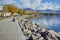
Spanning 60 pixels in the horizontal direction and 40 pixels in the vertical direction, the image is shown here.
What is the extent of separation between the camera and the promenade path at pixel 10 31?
88.3 inches

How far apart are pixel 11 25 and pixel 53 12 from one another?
643 millimetres

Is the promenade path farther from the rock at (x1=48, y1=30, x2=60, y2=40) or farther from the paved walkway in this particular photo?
the rock at (x1=48, y1=30, x2=60, y2=40)

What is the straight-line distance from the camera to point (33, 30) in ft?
7.63

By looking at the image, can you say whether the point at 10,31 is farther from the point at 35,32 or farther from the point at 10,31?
the point at 35,32

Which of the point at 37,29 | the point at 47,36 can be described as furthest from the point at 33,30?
the point at 47,36

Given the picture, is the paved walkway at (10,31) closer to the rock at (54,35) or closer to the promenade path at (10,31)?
the promenade path at (10,31)

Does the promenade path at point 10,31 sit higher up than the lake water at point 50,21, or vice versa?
the lake water at point 50,21

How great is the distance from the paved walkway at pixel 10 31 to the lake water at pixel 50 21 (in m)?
0.33

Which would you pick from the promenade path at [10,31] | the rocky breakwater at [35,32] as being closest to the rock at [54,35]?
the rocky breakwater at [35,32]

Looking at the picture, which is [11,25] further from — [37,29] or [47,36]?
[47,36]

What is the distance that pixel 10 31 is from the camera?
90.4 inches

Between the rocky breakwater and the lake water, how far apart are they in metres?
0.06

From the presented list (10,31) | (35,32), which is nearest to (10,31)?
(10,31)

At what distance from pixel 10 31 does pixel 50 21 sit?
Result: 0.60 m
